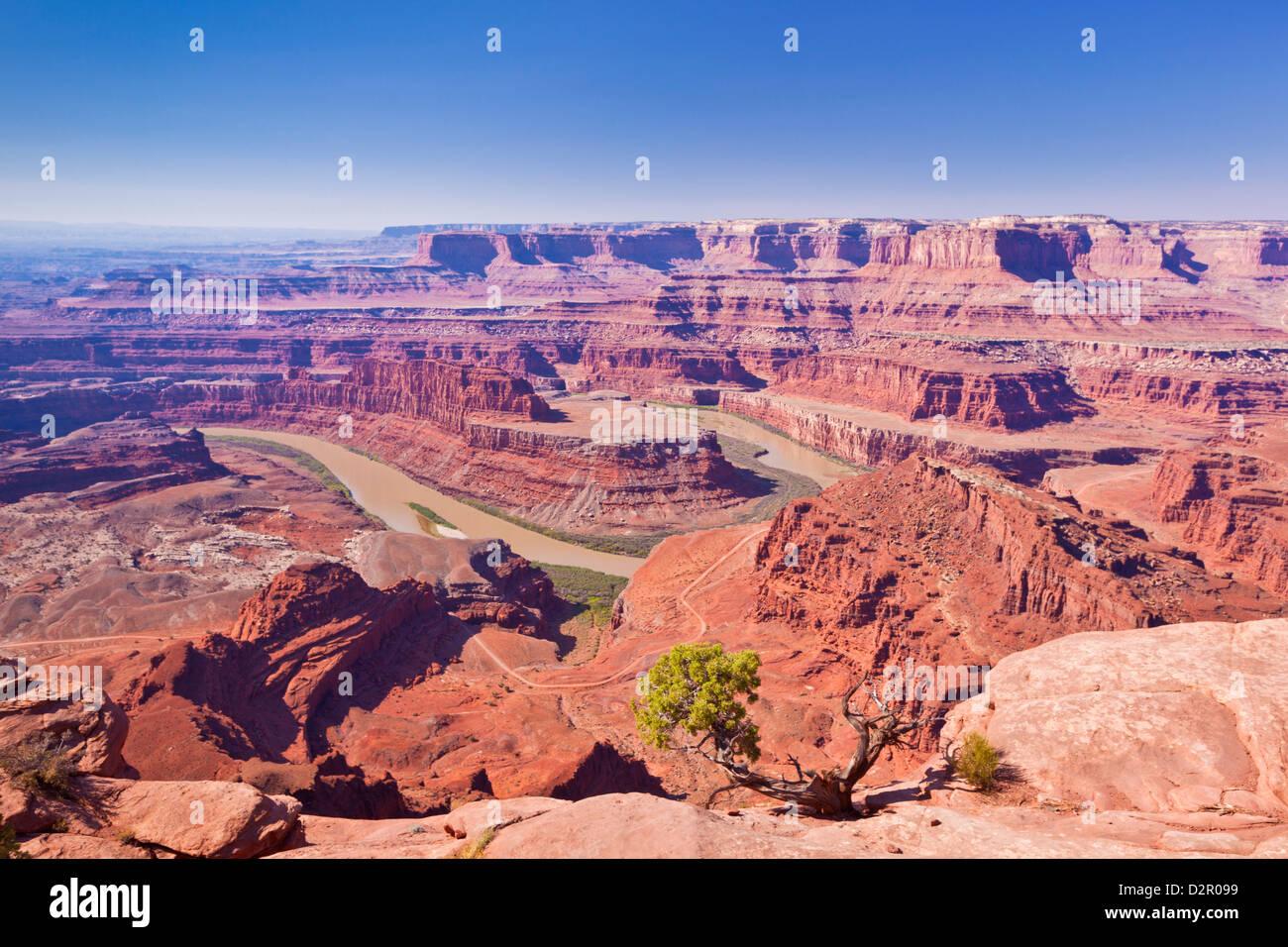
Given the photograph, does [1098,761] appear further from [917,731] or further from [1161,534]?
[1161,534]

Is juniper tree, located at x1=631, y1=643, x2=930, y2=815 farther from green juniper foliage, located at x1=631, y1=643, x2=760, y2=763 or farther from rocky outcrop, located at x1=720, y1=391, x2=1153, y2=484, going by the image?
rocky outcrop, located at x1=720, y1=391, x2=1153, y2=484

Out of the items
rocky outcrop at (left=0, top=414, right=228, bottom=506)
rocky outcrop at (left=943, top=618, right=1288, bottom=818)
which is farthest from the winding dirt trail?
rocky outcrop at (left=0, top=414, right=228, bottom=506)

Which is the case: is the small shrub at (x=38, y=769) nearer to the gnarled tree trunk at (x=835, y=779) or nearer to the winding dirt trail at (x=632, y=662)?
the gnarled tree trunk at (x=835, y=779)

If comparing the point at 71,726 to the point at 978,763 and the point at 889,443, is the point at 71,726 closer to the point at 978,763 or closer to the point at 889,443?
the point at 978,763

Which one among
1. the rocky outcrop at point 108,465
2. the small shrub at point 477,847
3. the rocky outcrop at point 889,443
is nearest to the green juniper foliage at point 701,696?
the small shrub at point 477,847

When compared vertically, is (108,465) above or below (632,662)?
above

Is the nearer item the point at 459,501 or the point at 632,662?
the point at 632,662

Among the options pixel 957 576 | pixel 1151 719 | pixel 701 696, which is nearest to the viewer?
pixel 1151 719

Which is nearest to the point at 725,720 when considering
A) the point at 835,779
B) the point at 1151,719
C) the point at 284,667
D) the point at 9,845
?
the point at 835,779
